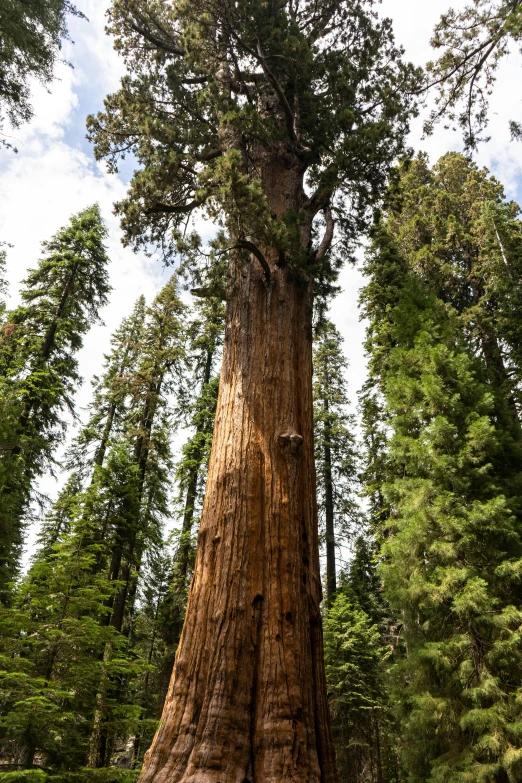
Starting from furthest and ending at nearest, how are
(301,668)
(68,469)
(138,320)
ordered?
(138,320), (68,469), (301,668)

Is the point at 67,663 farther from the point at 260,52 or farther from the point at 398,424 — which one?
the point at 260,52

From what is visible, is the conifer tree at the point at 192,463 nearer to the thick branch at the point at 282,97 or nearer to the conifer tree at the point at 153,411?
the conifer tree at the point at 153,411

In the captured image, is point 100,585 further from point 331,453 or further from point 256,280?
point 331,453

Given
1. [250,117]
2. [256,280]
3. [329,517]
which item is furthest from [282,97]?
[329,517]

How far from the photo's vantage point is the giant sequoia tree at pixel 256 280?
3.57 meters

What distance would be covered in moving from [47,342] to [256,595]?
46.5 ft

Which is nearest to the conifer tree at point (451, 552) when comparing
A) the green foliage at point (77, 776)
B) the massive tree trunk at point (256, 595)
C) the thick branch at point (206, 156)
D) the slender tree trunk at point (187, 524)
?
the thick branch at point (206, 156)

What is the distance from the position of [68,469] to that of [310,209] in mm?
16455

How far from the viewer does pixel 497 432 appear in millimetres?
9133

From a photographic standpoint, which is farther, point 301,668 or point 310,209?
point 310,209

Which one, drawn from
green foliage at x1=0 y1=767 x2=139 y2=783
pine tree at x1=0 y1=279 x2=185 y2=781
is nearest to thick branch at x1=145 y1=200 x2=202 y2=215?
pine tree at x1=0 y1=279 x2=185 y2=781

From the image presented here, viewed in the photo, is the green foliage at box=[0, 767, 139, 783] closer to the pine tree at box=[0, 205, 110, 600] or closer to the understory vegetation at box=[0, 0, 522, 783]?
the understory vegetation at box=[0, 0, 522, 783]

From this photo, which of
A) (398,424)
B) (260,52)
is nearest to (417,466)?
(398,424)

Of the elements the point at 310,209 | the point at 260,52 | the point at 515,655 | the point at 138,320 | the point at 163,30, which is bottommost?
the point at 515,655
